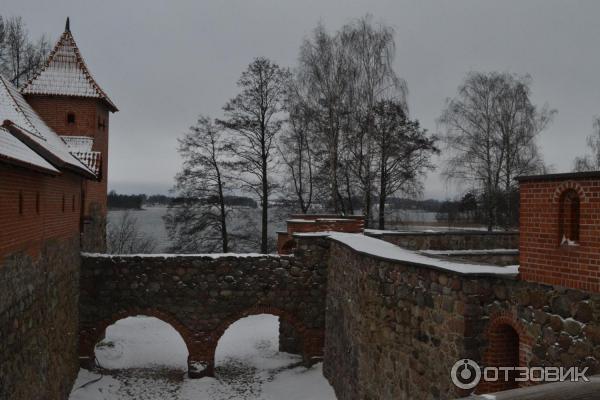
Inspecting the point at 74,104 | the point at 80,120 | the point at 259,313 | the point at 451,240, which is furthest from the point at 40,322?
the point at 451,240

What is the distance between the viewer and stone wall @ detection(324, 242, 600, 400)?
4301mm

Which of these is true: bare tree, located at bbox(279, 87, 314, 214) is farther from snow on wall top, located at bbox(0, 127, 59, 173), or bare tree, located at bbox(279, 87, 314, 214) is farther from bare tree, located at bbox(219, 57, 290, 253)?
snow on wall top, located at bbox(0, 127, 59, 173)

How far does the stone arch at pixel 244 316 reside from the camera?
40.9 ft

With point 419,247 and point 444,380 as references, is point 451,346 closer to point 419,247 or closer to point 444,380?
point 444,380

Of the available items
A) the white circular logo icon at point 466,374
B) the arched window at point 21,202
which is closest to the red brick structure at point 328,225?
the arched window at point 21,202

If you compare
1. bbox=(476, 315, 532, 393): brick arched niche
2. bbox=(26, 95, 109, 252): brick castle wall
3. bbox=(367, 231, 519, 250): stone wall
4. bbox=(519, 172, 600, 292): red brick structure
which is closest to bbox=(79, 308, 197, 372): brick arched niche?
bbox=(26, 95, 109, 252): brick castle wall

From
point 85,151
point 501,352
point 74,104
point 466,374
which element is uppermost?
point 74,104

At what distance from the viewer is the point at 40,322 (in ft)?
26.2

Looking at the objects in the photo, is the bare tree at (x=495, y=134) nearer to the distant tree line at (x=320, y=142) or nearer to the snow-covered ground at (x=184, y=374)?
the distant tree line at (x=320, y=142)

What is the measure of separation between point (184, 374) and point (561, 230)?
10.4m

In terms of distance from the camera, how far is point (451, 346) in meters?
5.61

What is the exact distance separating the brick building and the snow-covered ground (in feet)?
3.79

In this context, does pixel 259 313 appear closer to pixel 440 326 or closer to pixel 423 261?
pixel 423 261

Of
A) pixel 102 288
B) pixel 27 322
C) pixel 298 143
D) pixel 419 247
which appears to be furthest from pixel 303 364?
pixel 298 143
